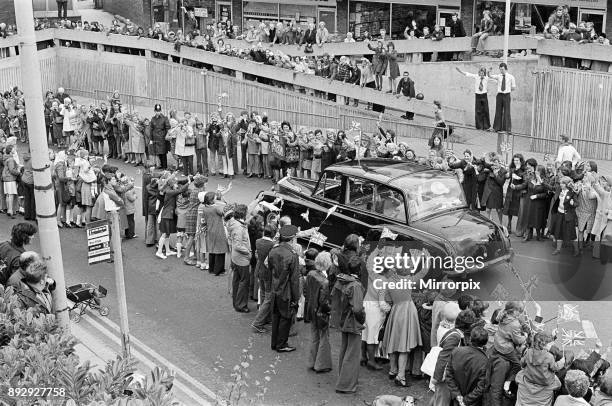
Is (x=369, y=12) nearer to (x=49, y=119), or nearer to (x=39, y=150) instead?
(x=49, y=119)

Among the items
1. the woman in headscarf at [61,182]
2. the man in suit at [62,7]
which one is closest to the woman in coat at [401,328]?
the woman in headscarf at [61,182]

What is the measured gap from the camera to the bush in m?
7.71

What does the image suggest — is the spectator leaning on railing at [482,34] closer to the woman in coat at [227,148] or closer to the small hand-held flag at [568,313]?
the woman in coat at [227,148]

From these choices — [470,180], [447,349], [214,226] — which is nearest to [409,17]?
[470,180]

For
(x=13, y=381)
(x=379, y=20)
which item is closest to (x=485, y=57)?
(x=379, y=20)

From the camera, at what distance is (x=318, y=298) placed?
12.0 m

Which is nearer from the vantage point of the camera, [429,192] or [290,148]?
[429,192]

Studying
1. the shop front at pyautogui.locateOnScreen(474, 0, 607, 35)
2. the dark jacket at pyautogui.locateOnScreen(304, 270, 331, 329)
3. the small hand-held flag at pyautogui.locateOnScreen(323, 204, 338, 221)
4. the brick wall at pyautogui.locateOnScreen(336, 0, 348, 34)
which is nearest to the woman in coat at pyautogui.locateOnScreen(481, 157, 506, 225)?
the small hand-held flag at pyautogui.locateOnScreen(323, 204, 338, 221)

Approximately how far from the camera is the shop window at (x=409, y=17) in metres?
30.8

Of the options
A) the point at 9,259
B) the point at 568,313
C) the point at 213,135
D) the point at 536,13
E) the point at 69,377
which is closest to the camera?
the point at 69,377

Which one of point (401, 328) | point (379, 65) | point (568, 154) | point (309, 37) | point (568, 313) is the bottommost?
point (568, 313)

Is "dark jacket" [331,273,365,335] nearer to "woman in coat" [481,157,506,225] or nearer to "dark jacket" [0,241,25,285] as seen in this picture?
"dark jacket" [0,241,25,285]

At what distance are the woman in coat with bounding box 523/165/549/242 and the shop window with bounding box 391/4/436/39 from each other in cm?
1473

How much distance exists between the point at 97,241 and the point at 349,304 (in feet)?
10.1
